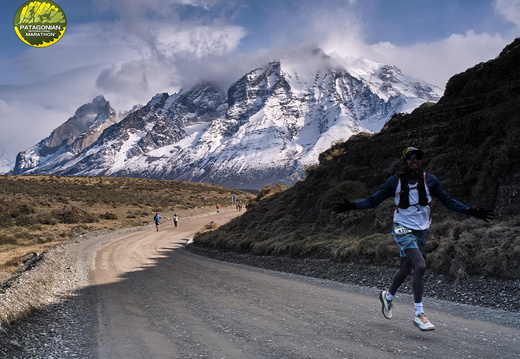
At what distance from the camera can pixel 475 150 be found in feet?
54.1

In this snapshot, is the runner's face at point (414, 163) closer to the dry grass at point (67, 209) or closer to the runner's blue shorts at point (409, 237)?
the runner's blue shorts at point (409, 237)

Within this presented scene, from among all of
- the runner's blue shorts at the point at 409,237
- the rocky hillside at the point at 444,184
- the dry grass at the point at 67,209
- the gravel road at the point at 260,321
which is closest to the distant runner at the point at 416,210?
the runner's blue shorts at the point at 409,237

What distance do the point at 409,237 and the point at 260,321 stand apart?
298 centimetres

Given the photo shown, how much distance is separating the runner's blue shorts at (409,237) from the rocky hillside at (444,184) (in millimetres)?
3915

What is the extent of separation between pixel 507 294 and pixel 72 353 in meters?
8.08

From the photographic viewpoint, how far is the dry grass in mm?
36972

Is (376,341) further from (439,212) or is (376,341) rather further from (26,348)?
(439,212)

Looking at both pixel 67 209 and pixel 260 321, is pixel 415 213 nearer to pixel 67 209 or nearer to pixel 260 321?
pixel 260 321

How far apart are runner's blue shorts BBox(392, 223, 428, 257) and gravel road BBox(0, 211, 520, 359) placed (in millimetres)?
1228

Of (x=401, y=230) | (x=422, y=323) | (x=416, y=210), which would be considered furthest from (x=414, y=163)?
(x=422, y=323)

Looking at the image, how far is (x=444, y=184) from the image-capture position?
52.4 ft

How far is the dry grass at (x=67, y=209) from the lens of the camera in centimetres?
3697

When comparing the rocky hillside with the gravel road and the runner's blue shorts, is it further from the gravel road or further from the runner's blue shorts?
the runner's blue shorts

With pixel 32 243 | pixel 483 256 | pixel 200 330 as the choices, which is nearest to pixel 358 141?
pixel 483 256
